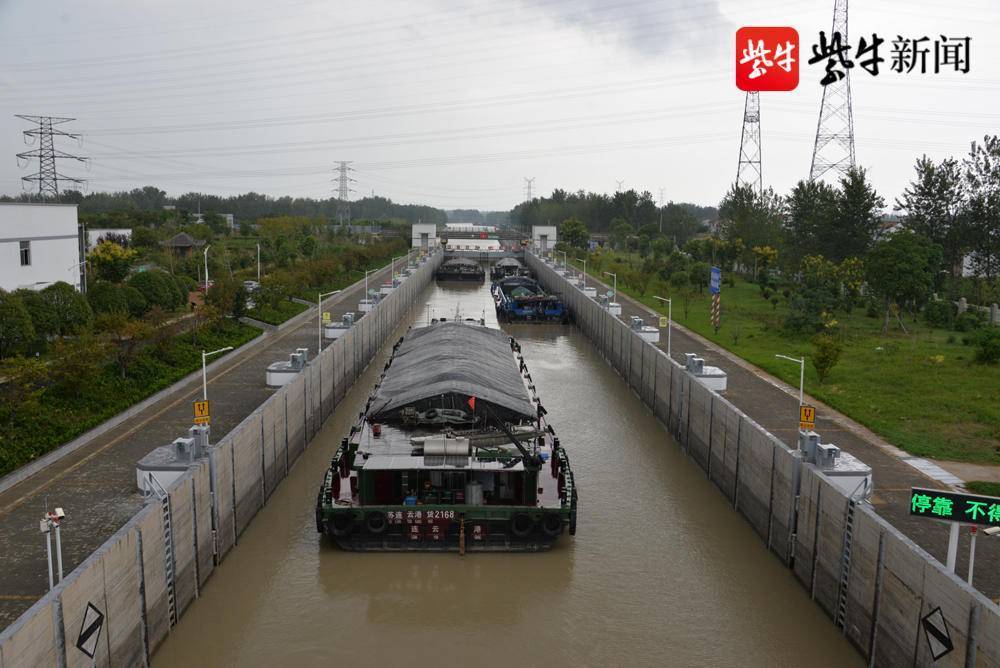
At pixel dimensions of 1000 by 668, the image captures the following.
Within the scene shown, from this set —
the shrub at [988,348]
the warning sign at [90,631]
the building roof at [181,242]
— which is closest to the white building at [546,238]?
the building roof at [181,242]

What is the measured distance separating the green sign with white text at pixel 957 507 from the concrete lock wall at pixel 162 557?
1234 centimetres

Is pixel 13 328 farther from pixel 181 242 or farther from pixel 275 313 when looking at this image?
pixel 181 242

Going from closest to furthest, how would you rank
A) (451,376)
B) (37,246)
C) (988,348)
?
(451,376) → (988,348) → (37,246)

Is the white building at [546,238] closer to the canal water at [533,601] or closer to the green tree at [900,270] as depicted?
the green tree at [900,270]

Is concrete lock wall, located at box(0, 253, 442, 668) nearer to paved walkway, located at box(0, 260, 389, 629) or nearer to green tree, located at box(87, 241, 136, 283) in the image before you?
paved walkway, located at box(0, 260, 389, 629)

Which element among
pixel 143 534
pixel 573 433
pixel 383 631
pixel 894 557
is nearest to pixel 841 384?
pixel 573 433

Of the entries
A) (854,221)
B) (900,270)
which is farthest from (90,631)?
(854,221)

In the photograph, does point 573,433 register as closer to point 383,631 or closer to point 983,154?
point 383,631

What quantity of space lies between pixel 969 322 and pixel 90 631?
49877 mm

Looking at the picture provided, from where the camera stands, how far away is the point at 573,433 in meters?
31.2

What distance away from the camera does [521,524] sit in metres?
20.0

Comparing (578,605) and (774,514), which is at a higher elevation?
(774,514)

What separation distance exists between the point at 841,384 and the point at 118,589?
93.7 feet

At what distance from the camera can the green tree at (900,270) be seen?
4672 cm
